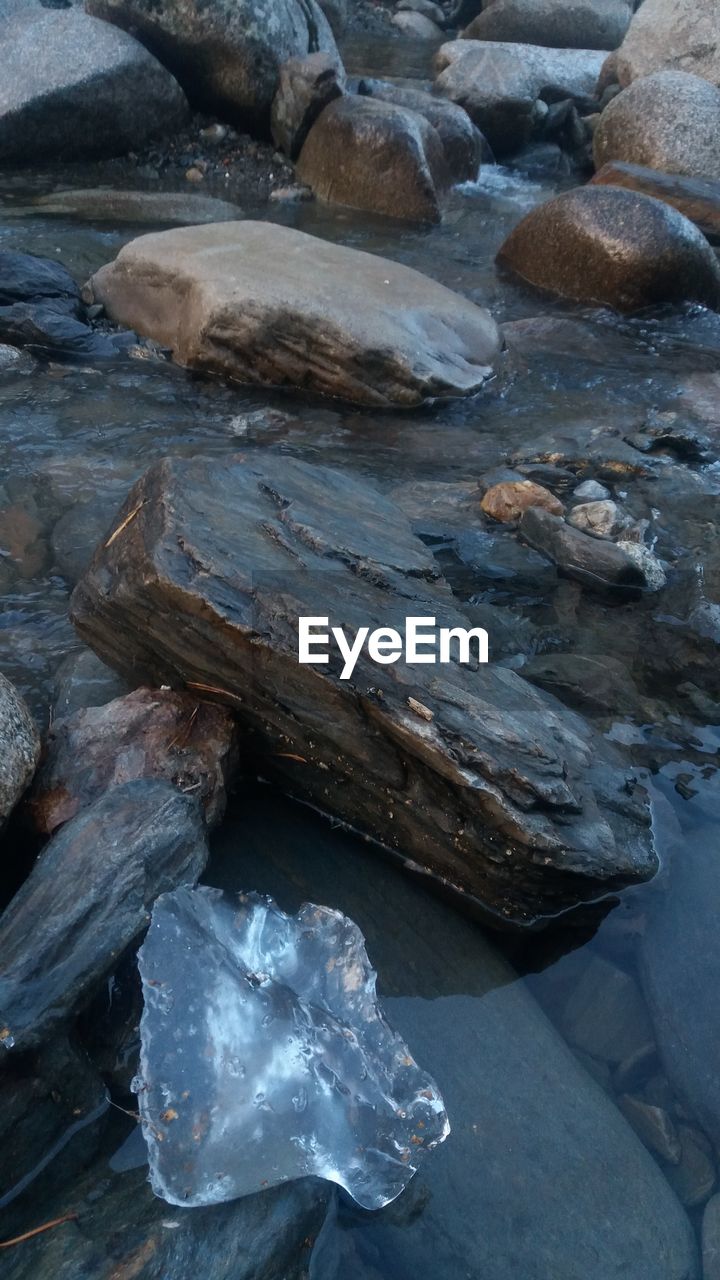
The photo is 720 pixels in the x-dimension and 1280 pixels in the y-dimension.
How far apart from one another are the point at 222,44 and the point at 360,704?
10.8m

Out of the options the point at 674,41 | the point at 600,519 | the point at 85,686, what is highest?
the point at 674,41

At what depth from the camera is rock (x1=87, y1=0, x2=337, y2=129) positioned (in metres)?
11.1

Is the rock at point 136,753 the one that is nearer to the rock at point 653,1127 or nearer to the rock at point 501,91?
the rock at point 653,1127

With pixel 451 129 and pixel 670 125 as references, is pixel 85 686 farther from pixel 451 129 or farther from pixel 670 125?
pixel 670 125

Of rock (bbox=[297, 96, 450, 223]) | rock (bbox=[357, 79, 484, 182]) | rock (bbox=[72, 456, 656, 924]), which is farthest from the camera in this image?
rock (bbox=[357, 79, 484, 182])

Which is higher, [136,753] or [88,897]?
[88,897]

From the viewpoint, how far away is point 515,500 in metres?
4.89

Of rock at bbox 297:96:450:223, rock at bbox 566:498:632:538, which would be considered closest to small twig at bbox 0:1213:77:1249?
rock at bbox 566:498:632:538

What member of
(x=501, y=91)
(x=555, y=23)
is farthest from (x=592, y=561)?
(x=555, y=23)

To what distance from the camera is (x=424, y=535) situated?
4.67 meters

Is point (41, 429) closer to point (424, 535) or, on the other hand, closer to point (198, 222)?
point (424, 535)

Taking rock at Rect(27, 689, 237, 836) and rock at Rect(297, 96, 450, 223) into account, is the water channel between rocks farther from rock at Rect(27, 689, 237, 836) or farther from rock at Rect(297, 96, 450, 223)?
rock at Rect(297, 96, 450, 223)

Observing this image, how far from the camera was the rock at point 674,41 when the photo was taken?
13852 mm

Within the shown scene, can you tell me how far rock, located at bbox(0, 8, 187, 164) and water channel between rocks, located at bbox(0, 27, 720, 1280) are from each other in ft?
18.1
